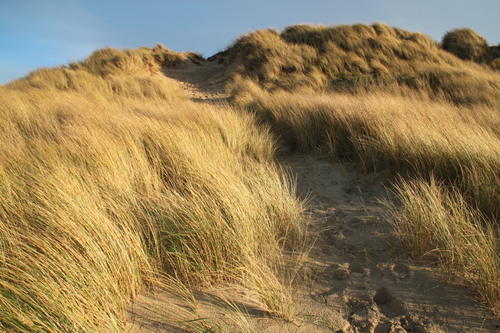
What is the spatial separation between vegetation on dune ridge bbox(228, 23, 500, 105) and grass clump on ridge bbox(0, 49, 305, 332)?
7.35 meters

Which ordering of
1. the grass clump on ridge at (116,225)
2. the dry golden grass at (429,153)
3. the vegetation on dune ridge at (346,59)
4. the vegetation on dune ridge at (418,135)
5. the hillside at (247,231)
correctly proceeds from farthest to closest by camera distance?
the vegetation on dune ridge at (346,59)
the vegetation on dune ridge at (418,135)
the dry golden grass at (429,153)
the hillside at (247,231)
the grass clump on ridge at (116,225)

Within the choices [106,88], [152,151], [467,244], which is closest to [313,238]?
[467,244]

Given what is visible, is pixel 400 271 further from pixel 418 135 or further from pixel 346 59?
pixel 346 59

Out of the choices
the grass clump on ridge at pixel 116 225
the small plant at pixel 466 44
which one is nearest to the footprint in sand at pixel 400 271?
the grass clump on ridge at pixel 116 225

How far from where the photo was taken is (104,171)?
2.39 metres

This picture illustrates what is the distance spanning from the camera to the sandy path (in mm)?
1399

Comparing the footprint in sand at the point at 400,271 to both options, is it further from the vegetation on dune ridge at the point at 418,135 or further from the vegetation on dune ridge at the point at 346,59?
the vegetation on dune ridge at the point at 346,59

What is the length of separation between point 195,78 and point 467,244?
13244 millimetres

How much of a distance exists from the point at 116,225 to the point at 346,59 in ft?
40.3

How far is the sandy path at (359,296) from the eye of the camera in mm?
1399

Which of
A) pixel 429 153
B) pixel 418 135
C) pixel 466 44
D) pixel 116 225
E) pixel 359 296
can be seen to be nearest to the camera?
pixel 359 296

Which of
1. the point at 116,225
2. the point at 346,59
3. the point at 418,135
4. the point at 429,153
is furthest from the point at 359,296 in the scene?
the point at 346,59

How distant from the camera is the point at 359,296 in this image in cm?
161

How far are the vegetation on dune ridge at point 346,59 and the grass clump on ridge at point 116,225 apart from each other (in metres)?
7.35
